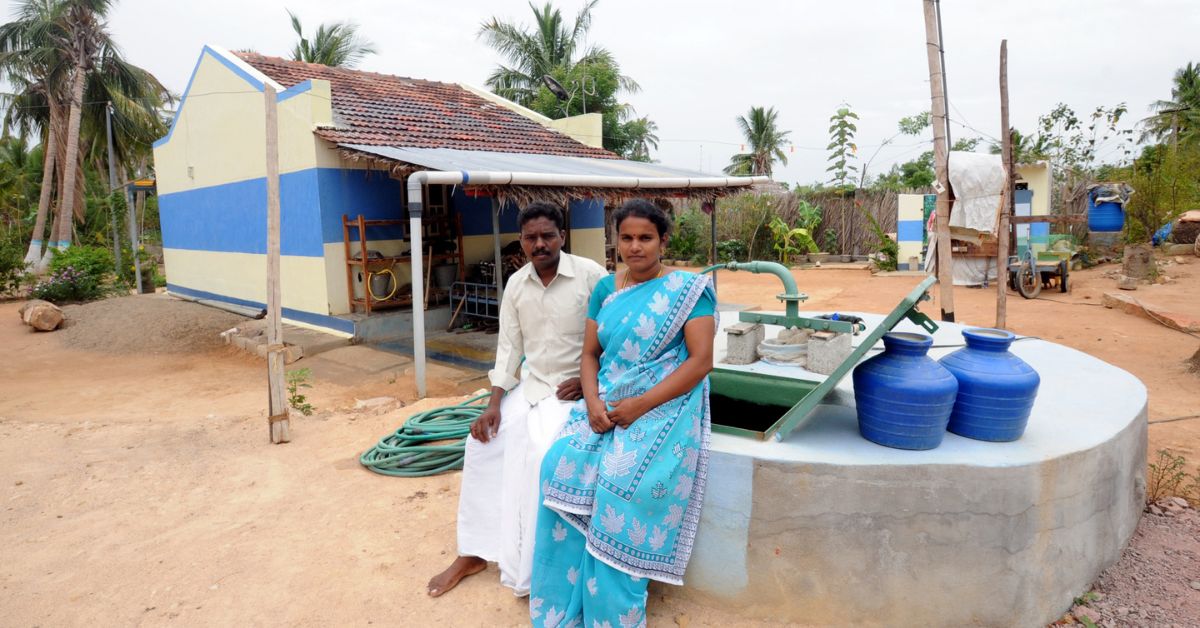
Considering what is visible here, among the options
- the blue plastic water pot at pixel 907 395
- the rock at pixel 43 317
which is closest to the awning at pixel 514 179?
the blue plastic water pot at pixel 907 395

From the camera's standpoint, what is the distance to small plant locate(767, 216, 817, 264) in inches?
716

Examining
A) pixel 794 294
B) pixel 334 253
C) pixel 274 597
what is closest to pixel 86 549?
pixel 274 597

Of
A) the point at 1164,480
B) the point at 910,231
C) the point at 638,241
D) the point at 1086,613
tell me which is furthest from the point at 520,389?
the point at 910,231

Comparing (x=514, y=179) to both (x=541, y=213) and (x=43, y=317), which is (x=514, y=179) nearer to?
(x=541, y=213)

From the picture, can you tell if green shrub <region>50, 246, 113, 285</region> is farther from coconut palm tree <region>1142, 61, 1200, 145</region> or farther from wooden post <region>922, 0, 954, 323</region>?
coconut palm tree <region>1142, 61, 1200, 145</region>

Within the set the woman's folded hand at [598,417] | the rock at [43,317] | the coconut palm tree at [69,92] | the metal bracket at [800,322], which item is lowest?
the rock at [43,317]

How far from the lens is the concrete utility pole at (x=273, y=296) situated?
421cm

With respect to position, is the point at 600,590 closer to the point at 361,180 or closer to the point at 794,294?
the point at 794,294

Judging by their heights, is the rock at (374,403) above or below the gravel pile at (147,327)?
below

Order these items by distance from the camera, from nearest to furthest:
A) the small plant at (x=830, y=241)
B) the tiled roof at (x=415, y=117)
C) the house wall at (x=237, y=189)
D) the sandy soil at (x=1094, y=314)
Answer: the sandy soil at (x=1094, y=314)
the house wall at (x=237, y=189)
the tiled roof at (x=415, y=117)
the small plant at (x=830, y=241)

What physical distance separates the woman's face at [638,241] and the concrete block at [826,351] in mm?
1260

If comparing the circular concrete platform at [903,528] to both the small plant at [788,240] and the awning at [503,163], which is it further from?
the small plant at [788,240]

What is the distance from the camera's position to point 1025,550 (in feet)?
7.14

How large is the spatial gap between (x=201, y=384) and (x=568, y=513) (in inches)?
242
